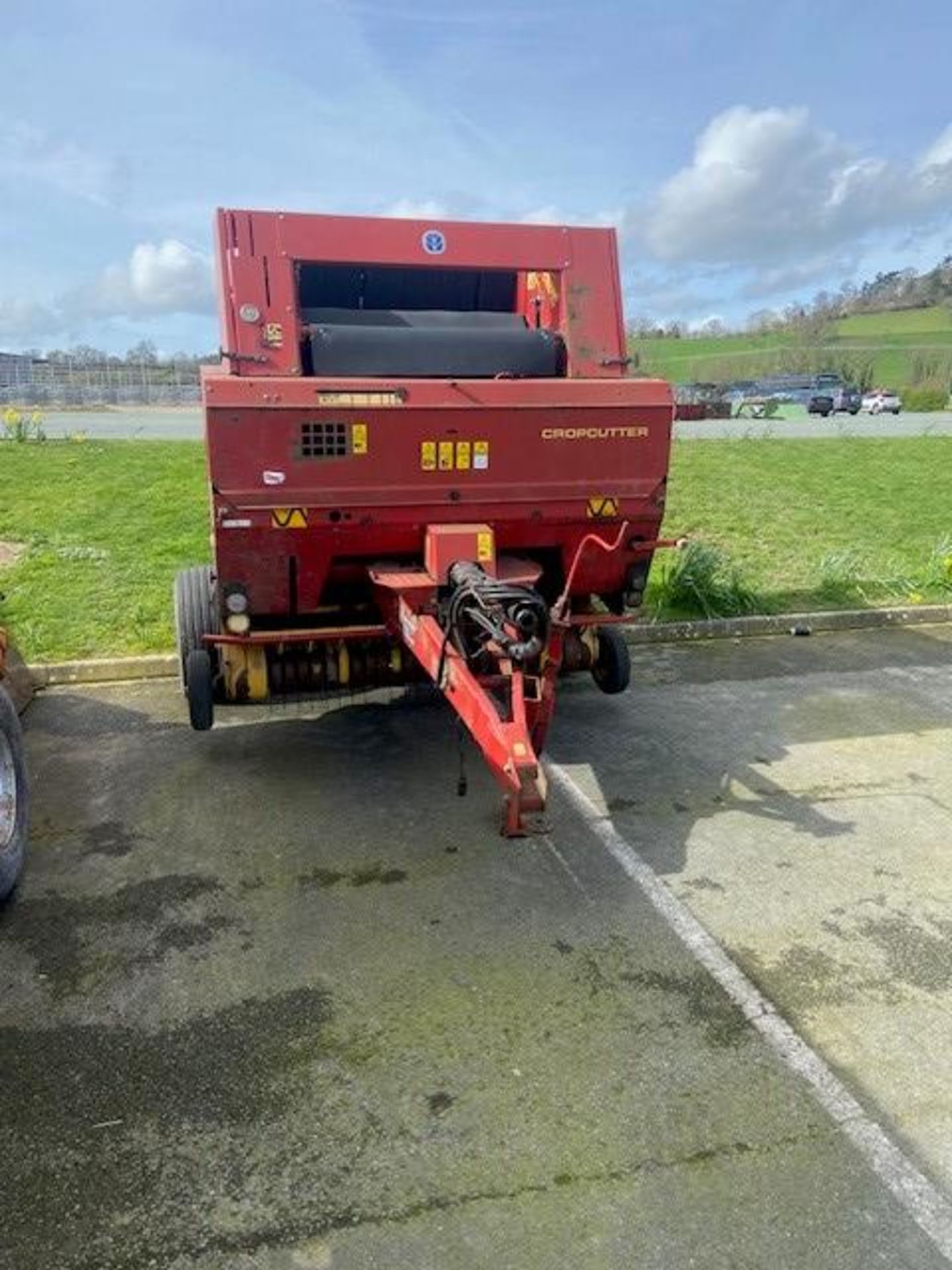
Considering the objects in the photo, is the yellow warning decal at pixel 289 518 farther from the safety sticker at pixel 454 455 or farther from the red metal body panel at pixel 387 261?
the red metal body panel at pixel 387 261

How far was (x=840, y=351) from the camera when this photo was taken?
64.5m

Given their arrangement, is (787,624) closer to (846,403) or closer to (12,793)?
(12,793)

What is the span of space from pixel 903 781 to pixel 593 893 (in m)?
1.99

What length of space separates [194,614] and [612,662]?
2255mm

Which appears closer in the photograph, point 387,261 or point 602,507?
point 602,507

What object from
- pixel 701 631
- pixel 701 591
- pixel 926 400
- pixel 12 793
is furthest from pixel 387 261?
pixel 926 400

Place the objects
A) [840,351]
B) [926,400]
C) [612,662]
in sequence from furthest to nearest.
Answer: [840,351]
[926,400]
[612,662]

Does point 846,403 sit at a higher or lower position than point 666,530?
higher

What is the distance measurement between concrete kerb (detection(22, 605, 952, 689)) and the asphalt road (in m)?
10.5

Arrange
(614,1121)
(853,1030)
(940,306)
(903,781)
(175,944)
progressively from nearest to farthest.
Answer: (614,1121) < (853,1030) < (175,944) < (903,781) < (940,306)

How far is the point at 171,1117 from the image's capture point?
8.82ft

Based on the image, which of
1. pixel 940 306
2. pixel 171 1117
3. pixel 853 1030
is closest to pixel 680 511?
pixel 853 1030

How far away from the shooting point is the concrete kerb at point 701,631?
630 cm

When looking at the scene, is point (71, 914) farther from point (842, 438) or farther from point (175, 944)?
point (842, 438)
